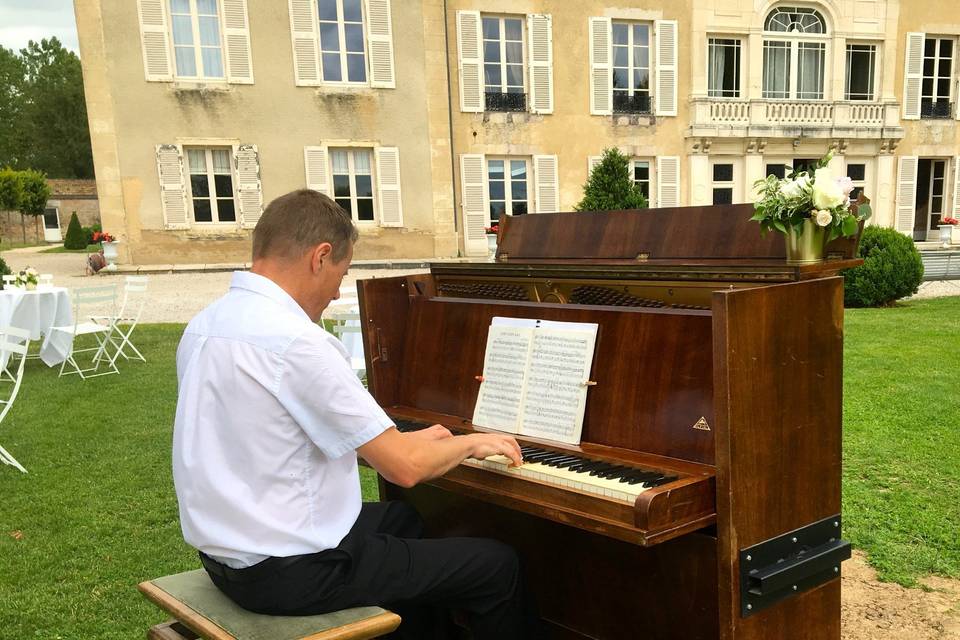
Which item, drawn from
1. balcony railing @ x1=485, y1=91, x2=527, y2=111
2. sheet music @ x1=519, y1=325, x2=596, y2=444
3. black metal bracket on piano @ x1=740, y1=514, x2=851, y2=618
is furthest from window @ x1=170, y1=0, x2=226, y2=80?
black metal bracket on piano @ x1=740, y1=514, x2=851, y2=618

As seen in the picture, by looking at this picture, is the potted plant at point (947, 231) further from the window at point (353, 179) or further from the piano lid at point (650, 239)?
the piano lid at point (650, 239)

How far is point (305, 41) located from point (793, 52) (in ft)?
42.6

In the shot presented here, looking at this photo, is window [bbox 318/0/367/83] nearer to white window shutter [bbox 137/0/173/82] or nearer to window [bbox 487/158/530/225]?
white window shutter [bbox 137/0/173/82]

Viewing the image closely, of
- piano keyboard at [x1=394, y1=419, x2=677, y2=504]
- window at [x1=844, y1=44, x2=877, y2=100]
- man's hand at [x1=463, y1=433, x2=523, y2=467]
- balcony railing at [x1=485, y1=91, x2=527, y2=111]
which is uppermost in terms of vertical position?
window at [x1=844, y1=44, x2=877, y2=100]

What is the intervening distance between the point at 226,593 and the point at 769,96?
840 inches

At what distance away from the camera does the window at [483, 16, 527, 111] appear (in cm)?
1850

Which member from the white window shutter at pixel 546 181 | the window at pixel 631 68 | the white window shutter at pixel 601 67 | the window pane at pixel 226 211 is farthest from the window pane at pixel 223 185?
the window at pixel 631 68

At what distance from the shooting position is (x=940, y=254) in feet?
43.7

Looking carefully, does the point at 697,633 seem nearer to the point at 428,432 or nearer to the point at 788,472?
the point at 788,472

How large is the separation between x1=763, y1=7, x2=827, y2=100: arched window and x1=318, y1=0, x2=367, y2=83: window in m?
10.9

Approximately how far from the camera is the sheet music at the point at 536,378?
2.36m

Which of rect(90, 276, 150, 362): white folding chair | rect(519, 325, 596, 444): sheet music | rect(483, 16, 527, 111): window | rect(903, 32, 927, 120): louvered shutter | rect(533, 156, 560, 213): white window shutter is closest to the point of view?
rect(519, 325, 596, 444): sheet music

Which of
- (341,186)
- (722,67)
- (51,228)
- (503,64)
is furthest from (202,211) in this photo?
(51,228)

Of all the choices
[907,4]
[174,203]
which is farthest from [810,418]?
[907,4]
